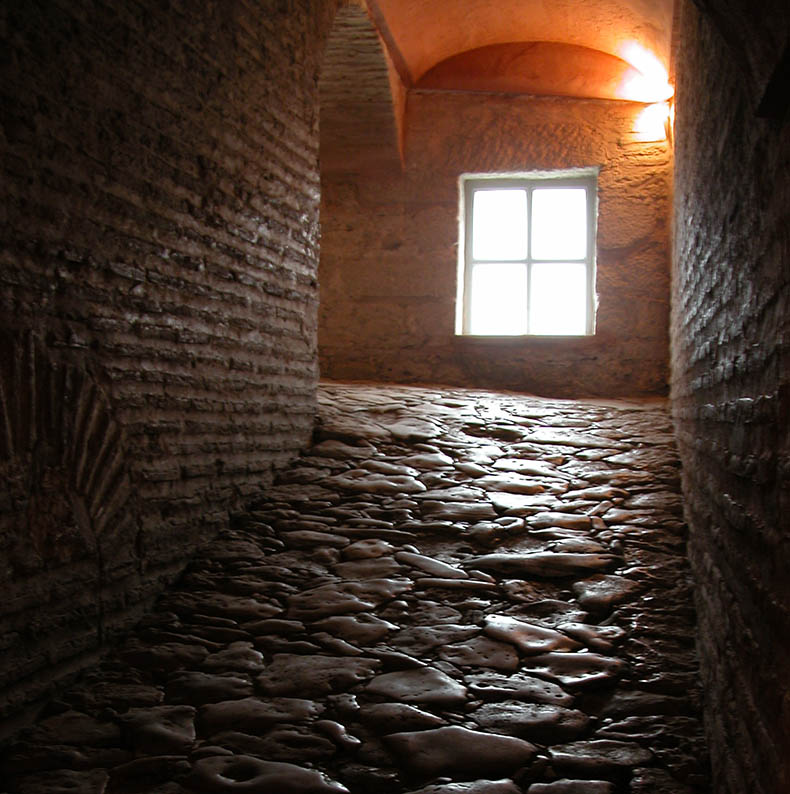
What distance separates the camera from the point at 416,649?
9.42ft

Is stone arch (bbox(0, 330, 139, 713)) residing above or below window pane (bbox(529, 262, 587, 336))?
below

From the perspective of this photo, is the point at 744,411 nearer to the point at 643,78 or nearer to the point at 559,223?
the point at 559,223

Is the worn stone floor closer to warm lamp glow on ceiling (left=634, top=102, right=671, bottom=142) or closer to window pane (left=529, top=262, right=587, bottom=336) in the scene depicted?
window pane (left=529, top=262, right=587, bottom=336)

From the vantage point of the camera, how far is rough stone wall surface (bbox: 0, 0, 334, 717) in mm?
2615

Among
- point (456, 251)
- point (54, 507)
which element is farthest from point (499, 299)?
point (54, 507)

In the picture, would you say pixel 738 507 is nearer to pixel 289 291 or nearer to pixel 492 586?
pixel 492 586

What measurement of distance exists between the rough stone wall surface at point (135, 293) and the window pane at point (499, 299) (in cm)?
310

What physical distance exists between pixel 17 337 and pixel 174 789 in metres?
1.50

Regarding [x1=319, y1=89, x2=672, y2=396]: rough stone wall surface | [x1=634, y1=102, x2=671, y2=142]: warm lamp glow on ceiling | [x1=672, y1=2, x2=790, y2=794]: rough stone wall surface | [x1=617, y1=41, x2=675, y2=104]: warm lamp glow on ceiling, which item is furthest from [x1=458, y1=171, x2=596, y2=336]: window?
[x1=672, y1=2, x2=790, y2=794]: rough stone wall surface

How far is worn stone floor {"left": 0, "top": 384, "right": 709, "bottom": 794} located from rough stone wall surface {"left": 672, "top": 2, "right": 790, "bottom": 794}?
30 cm

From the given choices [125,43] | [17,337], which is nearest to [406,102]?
[125,43]

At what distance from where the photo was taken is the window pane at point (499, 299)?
24.3 ft

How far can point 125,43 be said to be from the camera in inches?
124

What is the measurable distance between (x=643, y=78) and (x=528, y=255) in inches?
71.5
